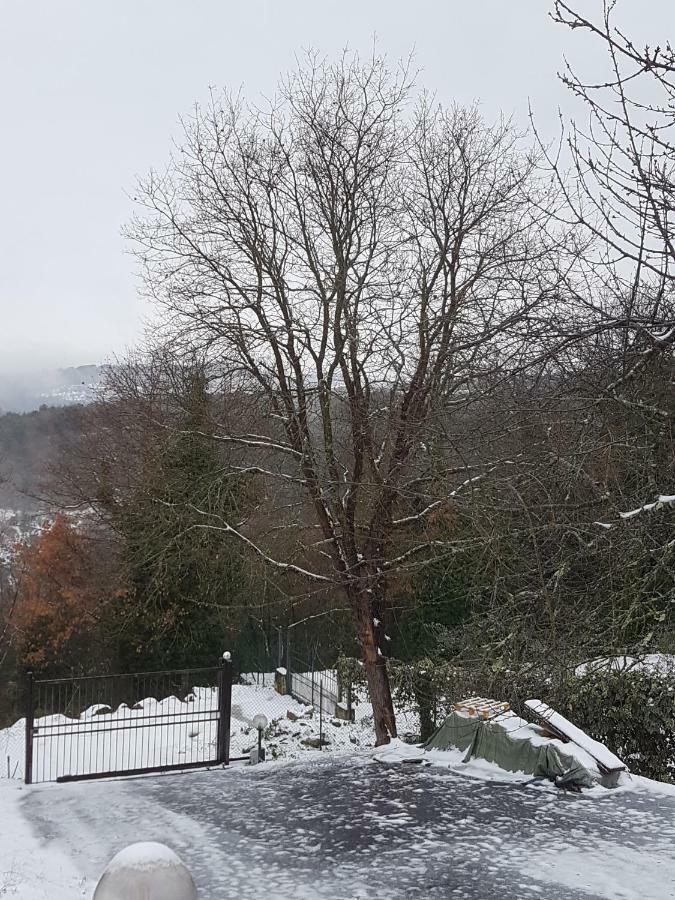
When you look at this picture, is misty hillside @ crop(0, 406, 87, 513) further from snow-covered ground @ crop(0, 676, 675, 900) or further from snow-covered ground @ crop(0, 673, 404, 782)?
snow-covered ground @ crop(0, 676, 675, 900)

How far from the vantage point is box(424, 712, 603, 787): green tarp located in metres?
9.91

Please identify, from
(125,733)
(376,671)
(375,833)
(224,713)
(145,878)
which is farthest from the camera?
(125,733)

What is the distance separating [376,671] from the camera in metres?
13.5

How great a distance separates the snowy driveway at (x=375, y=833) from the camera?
6957 mm

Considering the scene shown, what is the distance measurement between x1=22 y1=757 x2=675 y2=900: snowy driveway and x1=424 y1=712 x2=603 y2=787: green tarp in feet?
1.13

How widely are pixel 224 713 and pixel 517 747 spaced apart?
454cm

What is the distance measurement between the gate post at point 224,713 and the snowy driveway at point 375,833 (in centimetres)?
101

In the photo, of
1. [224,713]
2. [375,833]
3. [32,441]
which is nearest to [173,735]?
[224,713]

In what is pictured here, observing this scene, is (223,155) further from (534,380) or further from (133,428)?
(534,380)

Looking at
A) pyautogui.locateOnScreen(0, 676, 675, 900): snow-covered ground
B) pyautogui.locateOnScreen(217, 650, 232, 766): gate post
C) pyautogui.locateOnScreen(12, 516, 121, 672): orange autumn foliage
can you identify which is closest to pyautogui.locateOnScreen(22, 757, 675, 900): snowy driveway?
pyautogui.locateOnScreen(0, 676, 675, 900): snow-covered ground

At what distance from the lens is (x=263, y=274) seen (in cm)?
1407

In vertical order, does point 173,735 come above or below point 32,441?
below

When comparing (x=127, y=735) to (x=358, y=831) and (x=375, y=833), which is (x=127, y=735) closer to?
(x=358, y=831)

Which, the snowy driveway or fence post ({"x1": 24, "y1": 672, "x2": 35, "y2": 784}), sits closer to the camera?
the snowy driveway
